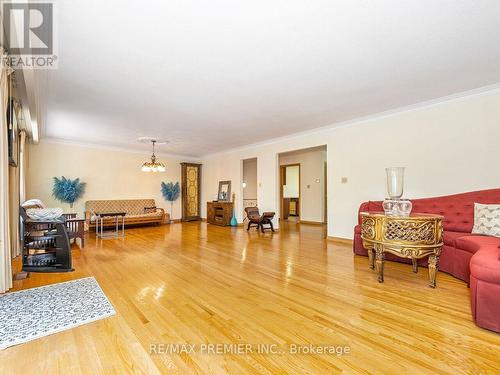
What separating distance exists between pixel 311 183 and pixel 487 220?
17.9ft

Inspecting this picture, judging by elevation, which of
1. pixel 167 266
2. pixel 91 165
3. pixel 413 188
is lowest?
pixel 167 266

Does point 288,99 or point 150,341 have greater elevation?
point 288,99

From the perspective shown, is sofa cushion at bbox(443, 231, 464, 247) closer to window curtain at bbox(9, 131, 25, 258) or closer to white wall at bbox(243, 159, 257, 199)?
window curtain at bbox(9, 131, 25, 258)

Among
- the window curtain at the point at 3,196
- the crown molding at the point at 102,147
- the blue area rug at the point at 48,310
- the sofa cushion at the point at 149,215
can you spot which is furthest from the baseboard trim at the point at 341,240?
the crown molding at the point at 102,147

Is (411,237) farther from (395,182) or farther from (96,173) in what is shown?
(96,173)

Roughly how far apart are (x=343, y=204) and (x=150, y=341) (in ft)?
15.0

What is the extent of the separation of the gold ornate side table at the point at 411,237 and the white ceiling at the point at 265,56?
1.88 metres

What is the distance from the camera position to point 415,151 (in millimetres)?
4223

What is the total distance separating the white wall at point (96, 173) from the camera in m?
6.66

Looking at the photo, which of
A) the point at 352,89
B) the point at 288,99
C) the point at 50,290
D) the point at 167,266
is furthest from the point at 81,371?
the point at 352,89

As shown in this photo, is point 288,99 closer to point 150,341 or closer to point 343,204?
point 343,204

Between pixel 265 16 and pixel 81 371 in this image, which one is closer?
pixel 81 371

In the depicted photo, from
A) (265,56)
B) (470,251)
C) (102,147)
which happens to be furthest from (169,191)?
(470,251)

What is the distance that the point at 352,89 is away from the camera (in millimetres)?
3514
